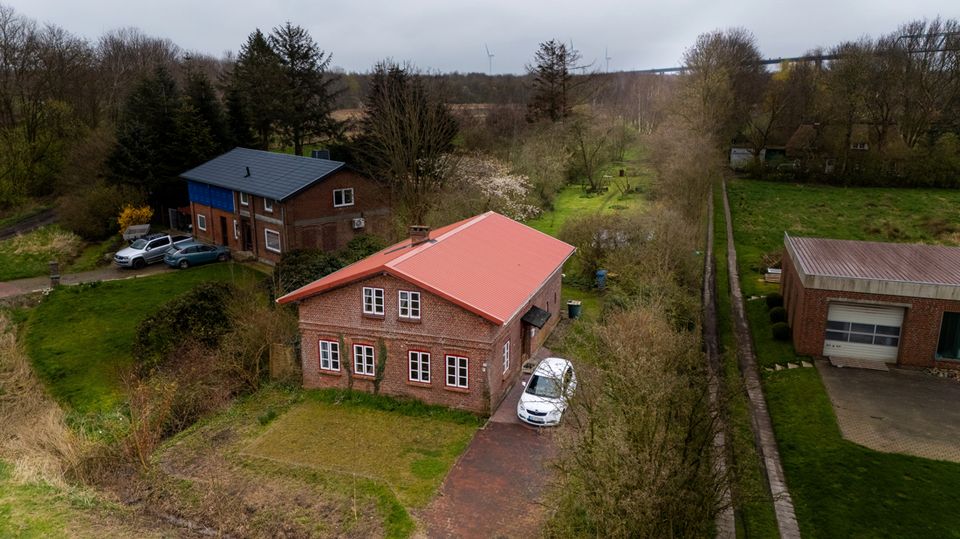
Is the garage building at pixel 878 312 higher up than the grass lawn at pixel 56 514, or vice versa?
the garage building at pixel 878 312

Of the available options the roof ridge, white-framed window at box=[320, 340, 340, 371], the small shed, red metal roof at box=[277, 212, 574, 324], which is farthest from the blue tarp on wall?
white-framed window at box=[320, 340, 340, 371]

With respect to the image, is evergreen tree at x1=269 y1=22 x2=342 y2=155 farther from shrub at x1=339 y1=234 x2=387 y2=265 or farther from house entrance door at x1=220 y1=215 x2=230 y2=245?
shrub at x1=339 y1=234 x2=387 y2=265

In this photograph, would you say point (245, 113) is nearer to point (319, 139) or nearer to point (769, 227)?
point (319, 139)

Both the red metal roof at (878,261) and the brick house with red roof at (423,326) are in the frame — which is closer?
the brick house with red roof at (423,326)

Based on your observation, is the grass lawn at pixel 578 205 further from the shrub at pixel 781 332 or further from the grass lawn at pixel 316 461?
the grass lawn at pixel 316 461

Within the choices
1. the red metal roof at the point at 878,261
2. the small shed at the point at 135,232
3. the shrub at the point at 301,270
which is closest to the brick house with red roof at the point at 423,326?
the shrub at the point at 301,270
